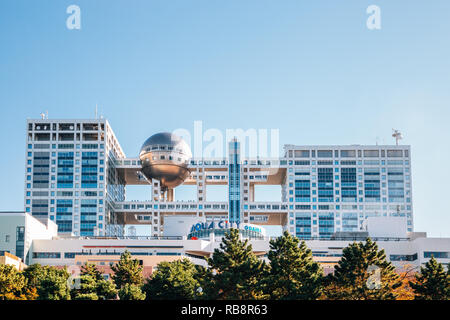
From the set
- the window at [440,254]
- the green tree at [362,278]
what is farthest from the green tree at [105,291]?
the window at [440,254]

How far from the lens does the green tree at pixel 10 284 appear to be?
8569 centimetres

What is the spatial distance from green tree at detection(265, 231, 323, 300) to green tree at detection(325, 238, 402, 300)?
2.23 meters

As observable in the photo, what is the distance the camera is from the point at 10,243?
142875 millimetres

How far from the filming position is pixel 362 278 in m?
81.9

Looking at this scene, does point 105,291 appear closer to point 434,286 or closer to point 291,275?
point 291,275

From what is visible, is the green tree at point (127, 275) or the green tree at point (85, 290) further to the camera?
the green tree at point (127, 275)

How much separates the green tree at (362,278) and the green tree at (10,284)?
3886cm

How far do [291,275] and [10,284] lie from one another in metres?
35.5

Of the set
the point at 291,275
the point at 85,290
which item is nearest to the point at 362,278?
the point at 291,275

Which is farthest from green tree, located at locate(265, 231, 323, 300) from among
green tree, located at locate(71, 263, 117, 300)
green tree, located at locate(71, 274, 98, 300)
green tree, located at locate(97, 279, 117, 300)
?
green tree, located at locate(71, 263, 117, 300)

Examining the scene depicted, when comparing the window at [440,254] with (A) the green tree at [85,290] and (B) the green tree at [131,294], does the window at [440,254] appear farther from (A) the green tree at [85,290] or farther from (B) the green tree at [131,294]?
(B) the green tree at [131,294]
